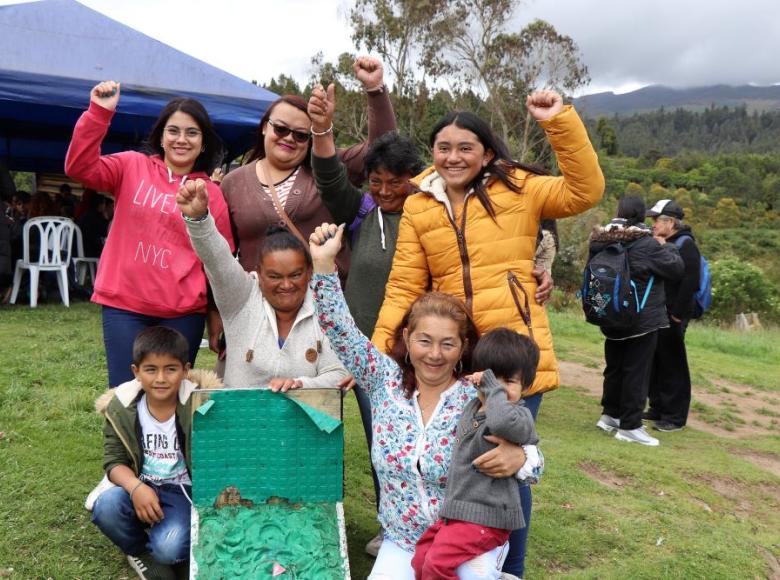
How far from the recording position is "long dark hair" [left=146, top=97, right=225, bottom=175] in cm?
299

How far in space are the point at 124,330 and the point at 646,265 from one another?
422cm

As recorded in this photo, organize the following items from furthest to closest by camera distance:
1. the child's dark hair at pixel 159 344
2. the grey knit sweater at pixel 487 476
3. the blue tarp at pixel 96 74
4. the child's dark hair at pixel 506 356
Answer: the blue tarp at pixel 96 74, the child's dark hair at pixel 159 344, the child's dark hair at pixel 506 356, the grey knit sweater at pixel 487 476

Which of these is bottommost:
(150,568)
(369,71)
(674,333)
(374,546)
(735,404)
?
(735,404)

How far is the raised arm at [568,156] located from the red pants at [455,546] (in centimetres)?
112

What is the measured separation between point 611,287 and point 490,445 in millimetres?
3697

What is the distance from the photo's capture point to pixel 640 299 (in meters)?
5.69

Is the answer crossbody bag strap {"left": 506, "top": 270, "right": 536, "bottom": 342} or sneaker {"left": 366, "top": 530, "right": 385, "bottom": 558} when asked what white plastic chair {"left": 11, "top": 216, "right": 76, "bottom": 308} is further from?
crossbody bag strap {"left": 506, "top": 270, "right": 536, "bottom": 342}

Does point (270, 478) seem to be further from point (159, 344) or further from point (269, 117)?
point (269, 117)

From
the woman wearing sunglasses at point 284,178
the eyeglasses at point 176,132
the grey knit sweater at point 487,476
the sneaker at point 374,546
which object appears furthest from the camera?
the sneaker at point 374,546

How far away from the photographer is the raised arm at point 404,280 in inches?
107

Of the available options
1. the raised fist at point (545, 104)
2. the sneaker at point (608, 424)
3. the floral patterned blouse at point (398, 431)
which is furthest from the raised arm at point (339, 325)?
the sneaker at point (608, 424)

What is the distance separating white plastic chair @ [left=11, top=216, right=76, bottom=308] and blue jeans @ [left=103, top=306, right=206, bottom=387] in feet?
18.6

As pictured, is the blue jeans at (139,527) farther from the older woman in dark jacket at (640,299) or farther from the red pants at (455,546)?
the older woman in dark jacket at (640,299)

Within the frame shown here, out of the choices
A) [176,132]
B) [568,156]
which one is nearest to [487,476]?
[568,156]
